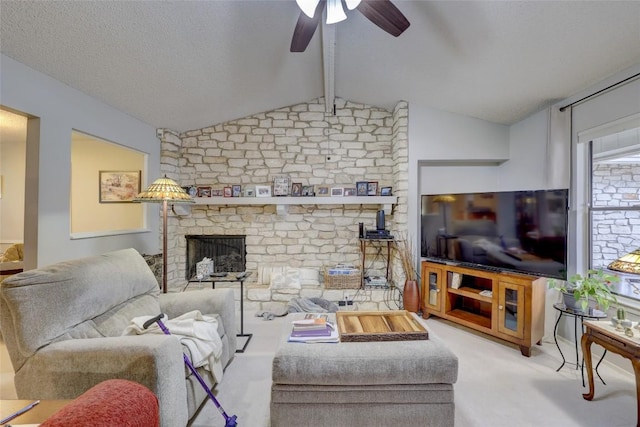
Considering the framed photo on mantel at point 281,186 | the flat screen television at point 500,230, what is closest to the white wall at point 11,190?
the framed photo on mantel at point 281,186

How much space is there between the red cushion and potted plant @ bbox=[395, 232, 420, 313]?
2.89 m

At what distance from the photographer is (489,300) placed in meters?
2.83

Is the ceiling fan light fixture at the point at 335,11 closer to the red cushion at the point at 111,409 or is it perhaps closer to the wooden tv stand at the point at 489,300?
the red cushion at the point at 111,409

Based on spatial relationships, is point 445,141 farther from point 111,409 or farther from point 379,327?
point 111,409

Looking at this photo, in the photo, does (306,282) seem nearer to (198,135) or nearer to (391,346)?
(391,346)

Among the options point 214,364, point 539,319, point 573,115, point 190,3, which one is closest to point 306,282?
point 214,364

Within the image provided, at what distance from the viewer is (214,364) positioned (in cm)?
192

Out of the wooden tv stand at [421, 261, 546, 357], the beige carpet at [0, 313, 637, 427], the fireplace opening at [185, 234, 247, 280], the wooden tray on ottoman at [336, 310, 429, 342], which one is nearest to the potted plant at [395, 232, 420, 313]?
the wooden tv stand at [421, 261, 546, 357]

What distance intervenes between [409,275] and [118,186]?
4.42 m

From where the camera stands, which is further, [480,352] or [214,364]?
[480,352]

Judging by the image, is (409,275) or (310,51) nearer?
(310,51)

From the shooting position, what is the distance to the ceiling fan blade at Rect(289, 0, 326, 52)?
68.4 inches

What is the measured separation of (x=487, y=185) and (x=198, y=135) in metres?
4.04

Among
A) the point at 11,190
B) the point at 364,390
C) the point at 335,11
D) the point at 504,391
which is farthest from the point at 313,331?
the point at 11,190
